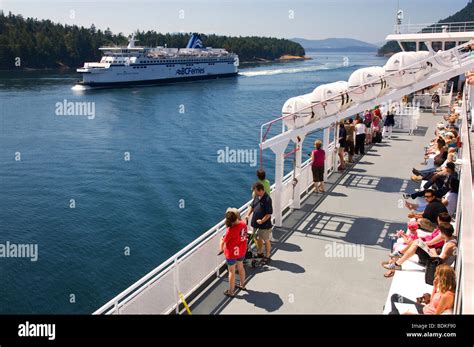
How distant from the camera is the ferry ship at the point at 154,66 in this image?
7488cm

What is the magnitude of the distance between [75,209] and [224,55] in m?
87.8

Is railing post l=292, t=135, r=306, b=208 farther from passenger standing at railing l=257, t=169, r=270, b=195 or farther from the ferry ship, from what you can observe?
the ferry ship

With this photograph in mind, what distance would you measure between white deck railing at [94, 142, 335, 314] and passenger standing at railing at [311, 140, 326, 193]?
3.72 metres

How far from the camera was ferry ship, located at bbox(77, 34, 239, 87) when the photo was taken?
7488 centimetres

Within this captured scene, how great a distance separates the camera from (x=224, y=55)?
10231 cm

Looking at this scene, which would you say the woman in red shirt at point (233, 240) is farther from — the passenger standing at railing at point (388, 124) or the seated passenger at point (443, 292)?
the passenger standing at railing at point (388, 124)

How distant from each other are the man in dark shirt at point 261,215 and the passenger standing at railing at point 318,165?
344cm

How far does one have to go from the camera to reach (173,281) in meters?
6.07
